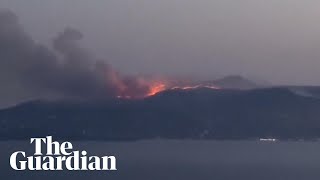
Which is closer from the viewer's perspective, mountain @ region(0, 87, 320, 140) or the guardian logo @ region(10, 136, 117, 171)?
the guardian logo @ region(10, 136, 117, 171)

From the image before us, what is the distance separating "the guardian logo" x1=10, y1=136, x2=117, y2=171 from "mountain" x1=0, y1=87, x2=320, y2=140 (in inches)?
3.2

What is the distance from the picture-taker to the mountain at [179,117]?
419cm

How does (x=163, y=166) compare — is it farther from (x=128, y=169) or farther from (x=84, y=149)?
(x=84, y=149)

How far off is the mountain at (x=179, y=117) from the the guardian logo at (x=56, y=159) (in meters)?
0.08

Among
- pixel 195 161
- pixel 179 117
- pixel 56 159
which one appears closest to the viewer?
pixel 56 159

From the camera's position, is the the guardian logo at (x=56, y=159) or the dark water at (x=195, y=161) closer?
the the guardian logo at (x=56, y=159)

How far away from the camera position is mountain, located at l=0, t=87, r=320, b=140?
4191 mm

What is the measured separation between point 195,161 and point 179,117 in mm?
583

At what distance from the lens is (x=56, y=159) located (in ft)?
13.4

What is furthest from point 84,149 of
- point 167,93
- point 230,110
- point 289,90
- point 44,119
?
point 289,90

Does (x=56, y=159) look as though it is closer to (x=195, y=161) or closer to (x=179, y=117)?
(x=179, y=117)

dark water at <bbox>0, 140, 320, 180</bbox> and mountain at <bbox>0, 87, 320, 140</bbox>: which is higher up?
mountain at <bbox>0, 87, 320, 140</bbox>

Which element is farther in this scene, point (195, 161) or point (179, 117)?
point (195, 161)

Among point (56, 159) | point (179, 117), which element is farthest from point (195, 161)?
point (56, 159)
